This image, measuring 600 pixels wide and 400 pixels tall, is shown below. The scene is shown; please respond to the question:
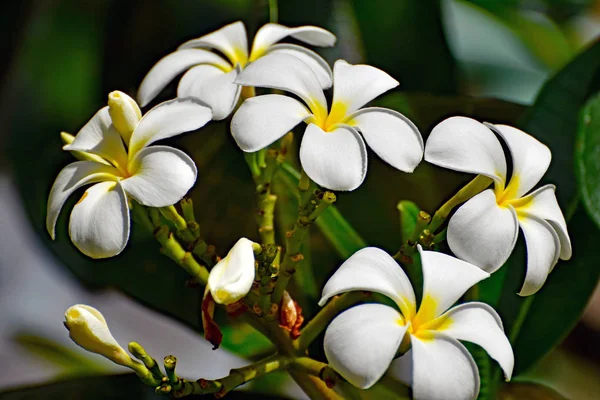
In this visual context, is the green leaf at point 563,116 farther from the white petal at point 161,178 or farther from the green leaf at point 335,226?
the white petal at point 161,178

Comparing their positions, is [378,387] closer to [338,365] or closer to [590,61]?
[338,365]

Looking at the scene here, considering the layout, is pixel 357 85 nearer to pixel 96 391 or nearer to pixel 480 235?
pixel 480 235


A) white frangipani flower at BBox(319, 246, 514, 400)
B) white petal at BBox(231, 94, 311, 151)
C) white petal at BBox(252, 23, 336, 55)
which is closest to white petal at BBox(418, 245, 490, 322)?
white frangipani flower at BBox(319, 246, 514, 400)

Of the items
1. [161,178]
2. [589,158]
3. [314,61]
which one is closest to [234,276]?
[161,178]

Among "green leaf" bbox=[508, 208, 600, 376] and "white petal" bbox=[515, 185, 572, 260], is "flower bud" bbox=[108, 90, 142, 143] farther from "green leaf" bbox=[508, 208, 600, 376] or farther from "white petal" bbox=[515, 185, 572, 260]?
"green leaf" bbox=[508, 208, 600, 376]

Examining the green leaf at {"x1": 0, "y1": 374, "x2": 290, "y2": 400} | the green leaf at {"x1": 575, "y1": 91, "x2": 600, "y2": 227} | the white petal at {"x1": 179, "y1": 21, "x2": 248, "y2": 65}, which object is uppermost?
the white petal at {"x1": 179, "y1": 21, "x2": 248, "y2": 65}

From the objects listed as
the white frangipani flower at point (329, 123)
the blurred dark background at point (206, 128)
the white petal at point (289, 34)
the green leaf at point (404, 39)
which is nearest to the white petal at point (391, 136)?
the white frangipani flower at point (329, 123)
